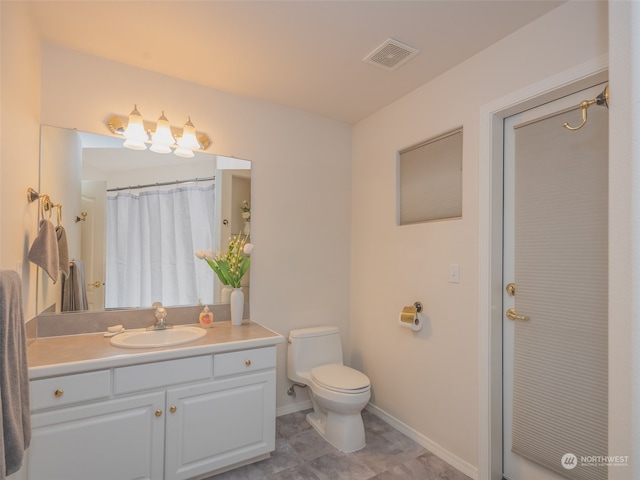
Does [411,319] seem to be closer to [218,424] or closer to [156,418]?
[218,424]

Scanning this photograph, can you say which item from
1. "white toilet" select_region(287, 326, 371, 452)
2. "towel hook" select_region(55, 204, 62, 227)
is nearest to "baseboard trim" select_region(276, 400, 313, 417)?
"white toilet" select_region(287, 326, 371, 452)

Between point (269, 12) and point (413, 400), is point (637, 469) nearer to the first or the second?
point (413, 400)

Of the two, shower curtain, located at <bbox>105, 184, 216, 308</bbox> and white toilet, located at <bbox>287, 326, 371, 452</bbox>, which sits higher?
shower curtain, located at <bbox>105, 184, 216, 308</bbox>

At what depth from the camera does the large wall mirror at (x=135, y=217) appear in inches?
77.0

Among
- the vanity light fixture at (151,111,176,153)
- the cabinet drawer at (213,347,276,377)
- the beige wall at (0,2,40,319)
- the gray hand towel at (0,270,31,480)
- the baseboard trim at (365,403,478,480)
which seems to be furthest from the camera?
the vanity light fixture at (151,111,176,153)

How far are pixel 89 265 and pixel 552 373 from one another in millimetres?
2683

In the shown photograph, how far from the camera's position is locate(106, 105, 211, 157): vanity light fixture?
205cm

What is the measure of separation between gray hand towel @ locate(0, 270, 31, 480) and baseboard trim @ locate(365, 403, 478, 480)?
210 cm

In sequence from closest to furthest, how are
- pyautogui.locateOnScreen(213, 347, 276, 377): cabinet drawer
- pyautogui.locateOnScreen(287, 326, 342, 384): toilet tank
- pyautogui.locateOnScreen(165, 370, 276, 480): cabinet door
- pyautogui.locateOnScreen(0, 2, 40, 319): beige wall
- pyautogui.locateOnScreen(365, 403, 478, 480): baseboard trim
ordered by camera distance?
1. pyautogui.locateOnScreen(0, 2, 40, 319): beige wall
2. pyautogui.locateOnScreen(165, 370, 276, 480): cabinet door
3. pyautogui.locateOnScreen(213, 347, 276, 377): cabinet drawer
4. pyautogui.locateOnScreen(365, 403, 478, 480): baseboard trim
5. pyautogui.locateOnScreen(287, 326, 342, 384): toilet tank

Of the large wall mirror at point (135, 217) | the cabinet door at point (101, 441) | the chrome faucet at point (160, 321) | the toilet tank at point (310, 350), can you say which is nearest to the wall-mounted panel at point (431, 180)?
the toilet tank at point (310, 350)

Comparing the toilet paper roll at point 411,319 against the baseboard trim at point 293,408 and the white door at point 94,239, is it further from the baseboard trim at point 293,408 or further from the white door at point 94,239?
the white door at point 94,239

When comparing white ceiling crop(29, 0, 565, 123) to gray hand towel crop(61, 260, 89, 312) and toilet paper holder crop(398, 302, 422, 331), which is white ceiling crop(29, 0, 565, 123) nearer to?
gray hand towel crop(61, 260, 89, 312)

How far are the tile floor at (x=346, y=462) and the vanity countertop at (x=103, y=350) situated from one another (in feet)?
2.42

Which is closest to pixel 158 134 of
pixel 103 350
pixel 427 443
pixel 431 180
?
pixel 103 350
